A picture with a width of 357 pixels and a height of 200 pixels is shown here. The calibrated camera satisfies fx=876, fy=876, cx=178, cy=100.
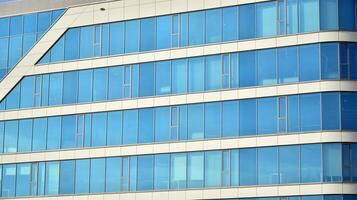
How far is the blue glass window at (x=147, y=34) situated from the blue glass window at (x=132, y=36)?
1.10 ft

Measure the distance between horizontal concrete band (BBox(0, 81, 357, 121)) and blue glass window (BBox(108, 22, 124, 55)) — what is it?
3839 millimetres

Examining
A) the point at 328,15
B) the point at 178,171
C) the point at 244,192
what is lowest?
the point at 244,192

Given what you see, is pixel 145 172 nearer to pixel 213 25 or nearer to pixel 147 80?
pixel 147 80

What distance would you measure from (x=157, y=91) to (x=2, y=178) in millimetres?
14402

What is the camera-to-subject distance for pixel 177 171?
193 feet

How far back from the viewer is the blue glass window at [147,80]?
61250 mm

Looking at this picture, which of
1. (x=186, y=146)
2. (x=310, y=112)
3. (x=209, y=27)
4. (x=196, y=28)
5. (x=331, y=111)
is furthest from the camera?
(x=196, y=28)

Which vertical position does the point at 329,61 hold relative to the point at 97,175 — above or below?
above

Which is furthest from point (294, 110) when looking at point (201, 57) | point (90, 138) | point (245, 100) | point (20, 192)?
point (20, 192)

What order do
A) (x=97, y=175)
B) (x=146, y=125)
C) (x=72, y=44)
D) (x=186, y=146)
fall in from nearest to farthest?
(x=186, y=146) < (x=146, y=125) < (x=97, y=175) < (x=72, y=44)

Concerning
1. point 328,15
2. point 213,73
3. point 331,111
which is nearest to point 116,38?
point 213,73

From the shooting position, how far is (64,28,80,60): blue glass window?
213 ft

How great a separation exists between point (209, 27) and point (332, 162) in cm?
1291

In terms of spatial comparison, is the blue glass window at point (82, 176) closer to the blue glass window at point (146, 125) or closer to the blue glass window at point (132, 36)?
the blue glass window at point (146, 125)
